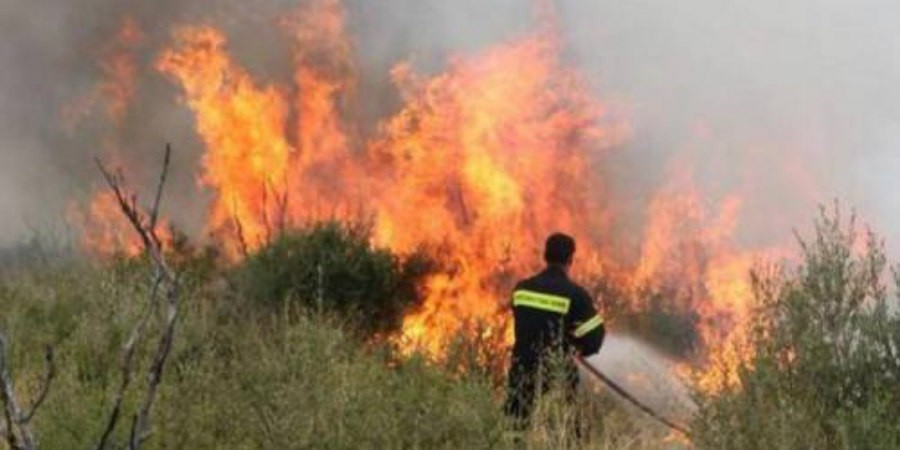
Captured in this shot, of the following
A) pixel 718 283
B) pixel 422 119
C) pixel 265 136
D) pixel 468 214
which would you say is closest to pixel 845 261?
pixel 718 283

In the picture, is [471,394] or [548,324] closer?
[471,394]

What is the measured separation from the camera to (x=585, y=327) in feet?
23.7

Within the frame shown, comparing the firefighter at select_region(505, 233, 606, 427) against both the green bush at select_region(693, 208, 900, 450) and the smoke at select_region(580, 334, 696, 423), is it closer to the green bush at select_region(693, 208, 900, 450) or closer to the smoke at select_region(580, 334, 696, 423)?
the smoke at select_region(580, 334, 696, 423)

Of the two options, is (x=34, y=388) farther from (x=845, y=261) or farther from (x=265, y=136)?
(x=265, y=136)

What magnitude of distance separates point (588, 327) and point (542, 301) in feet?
1.02

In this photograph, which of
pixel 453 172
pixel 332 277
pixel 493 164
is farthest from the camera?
pixel 453 172

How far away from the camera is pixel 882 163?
445 inches

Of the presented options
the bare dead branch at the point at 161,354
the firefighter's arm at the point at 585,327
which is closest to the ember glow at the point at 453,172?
the firefighter's arm at the point at 585,327

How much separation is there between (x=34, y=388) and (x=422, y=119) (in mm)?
6507

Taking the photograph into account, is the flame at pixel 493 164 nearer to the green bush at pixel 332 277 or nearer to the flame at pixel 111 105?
the green bush at pixel 332 277

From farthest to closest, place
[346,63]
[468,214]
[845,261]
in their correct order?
1. [346,63]
2. [468,214]
3. [845,261]

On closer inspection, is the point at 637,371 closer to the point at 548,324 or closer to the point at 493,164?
the point at 548,324

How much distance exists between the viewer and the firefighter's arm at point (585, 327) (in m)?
7.21

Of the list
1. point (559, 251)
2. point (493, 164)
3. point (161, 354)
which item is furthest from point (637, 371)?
point (161, 354)
